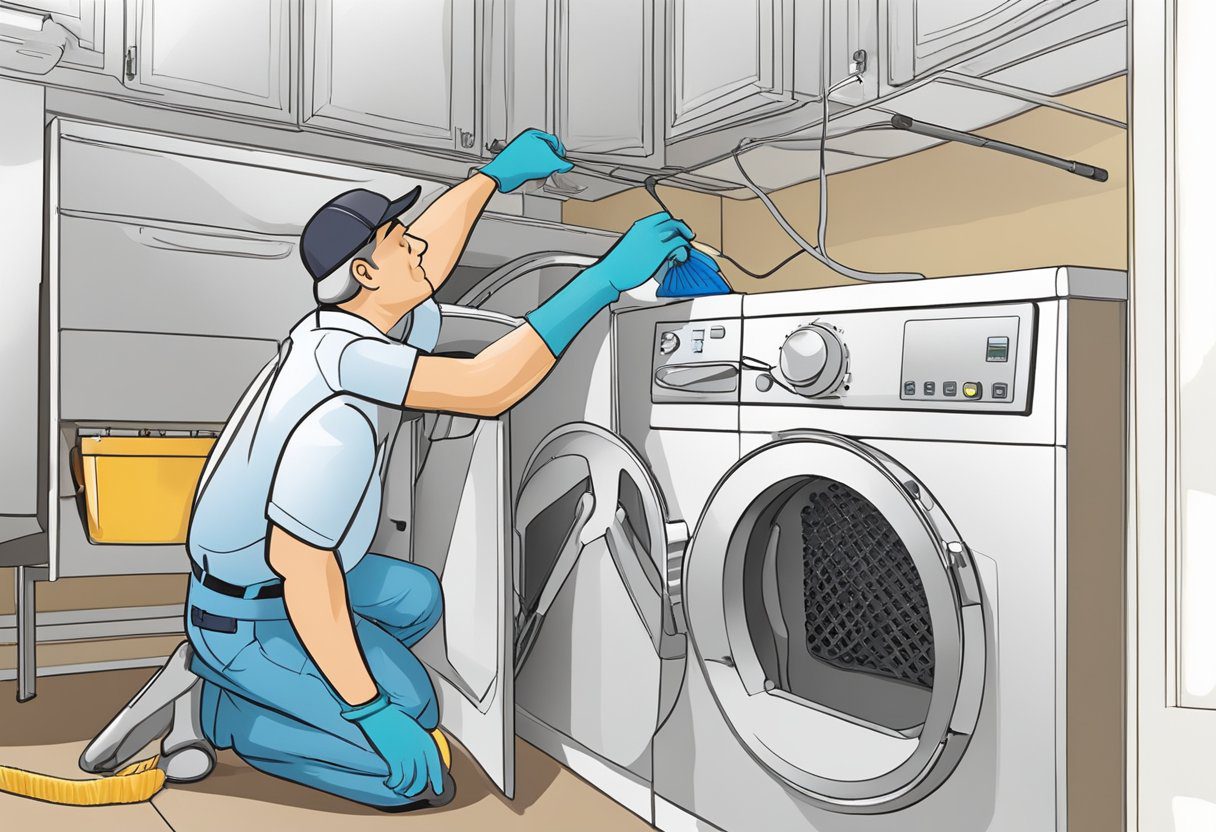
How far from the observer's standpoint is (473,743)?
1580 millimetres

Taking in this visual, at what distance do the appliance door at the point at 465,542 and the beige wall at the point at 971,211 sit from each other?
937 mm

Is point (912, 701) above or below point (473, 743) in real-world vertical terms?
above

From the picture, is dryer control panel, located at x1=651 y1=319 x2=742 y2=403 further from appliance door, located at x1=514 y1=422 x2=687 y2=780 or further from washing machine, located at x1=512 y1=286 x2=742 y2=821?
appliance door, located at x1=514 y1=422 x2=687 y2=780

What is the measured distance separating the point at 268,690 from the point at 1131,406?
139 cm

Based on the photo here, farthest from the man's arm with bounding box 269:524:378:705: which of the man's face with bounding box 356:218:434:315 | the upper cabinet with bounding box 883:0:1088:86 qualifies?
the upper cabinet with bounding box 883:0:1088:86

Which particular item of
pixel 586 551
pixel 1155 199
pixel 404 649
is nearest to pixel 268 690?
pixel 404 649

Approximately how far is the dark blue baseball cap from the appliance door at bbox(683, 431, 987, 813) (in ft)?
2.62

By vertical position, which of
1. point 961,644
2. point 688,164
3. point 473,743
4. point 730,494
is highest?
point 688,164

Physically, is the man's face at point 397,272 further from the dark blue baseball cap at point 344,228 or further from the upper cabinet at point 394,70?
the upper cabinet at point 394,70

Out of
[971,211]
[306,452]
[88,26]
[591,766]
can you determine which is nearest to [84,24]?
[88,26]

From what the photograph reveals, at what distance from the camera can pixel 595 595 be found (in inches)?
60.1

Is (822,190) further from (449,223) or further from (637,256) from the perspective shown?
(449,223)

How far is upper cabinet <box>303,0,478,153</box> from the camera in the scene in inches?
76.1

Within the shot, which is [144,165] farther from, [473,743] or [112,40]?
[473,743]
